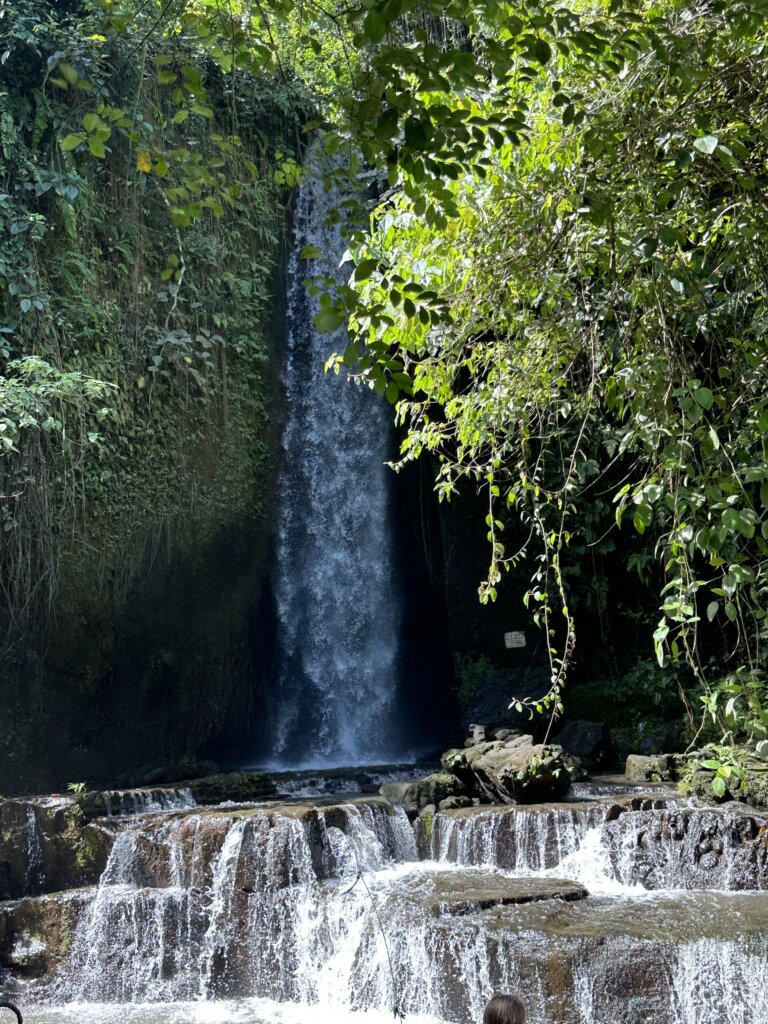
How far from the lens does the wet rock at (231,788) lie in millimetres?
8750

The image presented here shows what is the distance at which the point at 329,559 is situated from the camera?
41.6 ft

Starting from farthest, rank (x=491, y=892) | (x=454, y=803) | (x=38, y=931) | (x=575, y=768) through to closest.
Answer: (x=575, y=768) → (x=454, y=803) → (x=38, y=931) → (x=491, y=892)

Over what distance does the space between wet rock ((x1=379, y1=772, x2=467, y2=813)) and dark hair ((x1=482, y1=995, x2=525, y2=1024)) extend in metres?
5.36

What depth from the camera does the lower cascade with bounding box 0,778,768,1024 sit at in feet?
17.3

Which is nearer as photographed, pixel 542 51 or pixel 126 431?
pixel 542 51

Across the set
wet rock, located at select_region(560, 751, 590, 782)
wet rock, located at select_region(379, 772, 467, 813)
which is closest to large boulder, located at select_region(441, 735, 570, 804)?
wet rock, located at select_region(379, 772, 467, 813)

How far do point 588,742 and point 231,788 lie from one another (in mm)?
3585

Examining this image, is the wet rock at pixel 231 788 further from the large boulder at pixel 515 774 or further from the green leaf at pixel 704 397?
the green leaf at pixel 704 397

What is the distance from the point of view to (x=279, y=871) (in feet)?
23.0

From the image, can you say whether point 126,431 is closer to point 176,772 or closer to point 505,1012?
point 176,772

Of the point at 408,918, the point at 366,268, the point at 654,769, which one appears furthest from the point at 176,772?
the point at 366,268

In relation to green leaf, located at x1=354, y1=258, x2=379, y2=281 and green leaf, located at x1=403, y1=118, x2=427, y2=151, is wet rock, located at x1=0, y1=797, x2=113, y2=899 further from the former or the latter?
green leaf, located at x1=403, y1=118, x2=427, y2=151

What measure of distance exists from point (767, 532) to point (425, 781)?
6.00 metres

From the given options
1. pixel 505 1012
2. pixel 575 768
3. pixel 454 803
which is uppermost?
pixel 505 1012
